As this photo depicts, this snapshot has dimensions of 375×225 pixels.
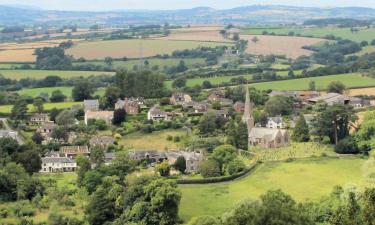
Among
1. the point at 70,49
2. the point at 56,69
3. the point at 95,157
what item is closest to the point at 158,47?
the point at 70,49

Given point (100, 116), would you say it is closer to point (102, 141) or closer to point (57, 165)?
point (102, 141)

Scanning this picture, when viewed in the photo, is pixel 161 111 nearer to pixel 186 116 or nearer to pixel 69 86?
pixel 186 116

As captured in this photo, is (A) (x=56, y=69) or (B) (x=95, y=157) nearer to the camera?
(B) (x=95, y=157)

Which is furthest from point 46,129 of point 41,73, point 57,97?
point 41,73

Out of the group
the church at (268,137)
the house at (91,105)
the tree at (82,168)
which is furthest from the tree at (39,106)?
the church at (268,137)

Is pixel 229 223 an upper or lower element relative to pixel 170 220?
upper

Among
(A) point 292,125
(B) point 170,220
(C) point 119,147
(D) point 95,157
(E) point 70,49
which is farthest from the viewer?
(E) point 70,49

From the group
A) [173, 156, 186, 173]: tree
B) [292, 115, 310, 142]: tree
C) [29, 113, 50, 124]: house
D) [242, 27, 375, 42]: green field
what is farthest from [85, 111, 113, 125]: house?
[242, 27, 375, 42]: green field

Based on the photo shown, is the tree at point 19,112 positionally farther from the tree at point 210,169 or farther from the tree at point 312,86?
the tree at point 312,86
